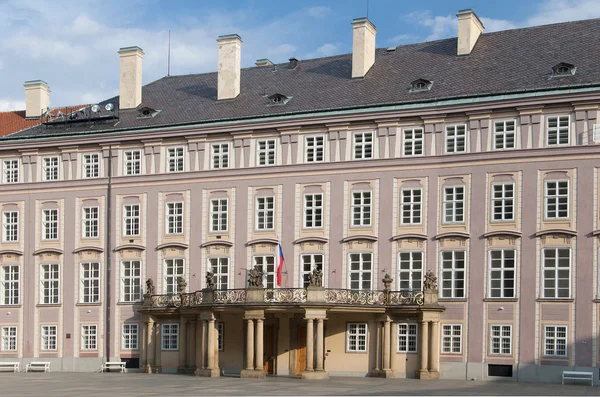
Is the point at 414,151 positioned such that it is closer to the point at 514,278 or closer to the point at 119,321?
the point at 514,278

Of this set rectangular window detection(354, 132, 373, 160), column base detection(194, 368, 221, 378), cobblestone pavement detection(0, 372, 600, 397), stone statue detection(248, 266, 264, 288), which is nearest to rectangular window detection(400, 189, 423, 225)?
rectangular window detection(354, 132, 373, 160)

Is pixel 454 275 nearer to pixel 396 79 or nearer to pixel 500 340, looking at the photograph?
pixel 500 340

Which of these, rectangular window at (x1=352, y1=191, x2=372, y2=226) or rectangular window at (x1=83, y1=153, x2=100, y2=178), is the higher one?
rectangular window at (x1=83, y1=153, x2=100, y2=178)

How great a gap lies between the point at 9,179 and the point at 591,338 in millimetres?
32078

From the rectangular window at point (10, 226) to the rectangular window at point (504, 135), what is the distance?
86.6 feet

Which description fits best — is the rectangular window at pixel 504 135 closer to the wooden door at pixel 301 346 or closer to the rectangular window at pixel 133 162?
the wooden door at pixel 301 346

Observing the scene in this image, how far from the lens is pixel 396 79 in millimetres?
54844

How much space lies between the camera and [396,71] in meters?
55.8

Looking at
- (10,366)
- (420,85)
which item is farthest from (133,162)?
(420,85)

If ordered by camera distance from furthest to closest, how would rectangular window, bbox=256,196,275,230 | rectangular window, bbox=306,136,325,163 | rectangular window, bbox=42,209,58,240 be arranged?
rectangular window, bbox=42,209,58,240 < rectangular window, bbox=256,196,275,230 < rectangular window, bbox=306,136,325,163

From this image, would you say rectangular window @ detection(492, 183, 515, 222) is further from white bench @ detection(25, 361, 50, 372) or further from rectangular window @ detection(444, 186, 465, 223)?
white bench @ detection(25, 361, 50, 372)

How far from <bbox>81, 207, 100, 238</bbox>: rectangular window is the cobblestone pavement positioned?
9689 millimetres

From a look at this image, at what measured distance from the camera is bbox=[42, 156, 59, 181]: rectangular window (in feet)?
197

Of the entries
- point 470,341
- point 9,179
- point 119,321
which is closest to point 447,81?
point 470,341
